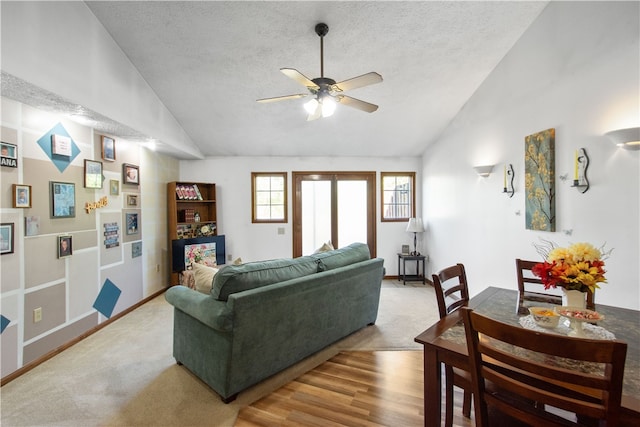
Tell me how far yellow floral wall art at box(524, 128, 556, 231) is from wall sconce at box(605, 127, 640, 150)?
61 cm

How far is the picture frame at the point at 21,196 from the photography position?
2.36 m

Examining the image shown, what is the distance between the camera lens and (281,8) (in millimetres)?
2498

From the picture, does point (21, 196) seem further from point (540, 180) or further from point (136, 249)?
point (540, 180)

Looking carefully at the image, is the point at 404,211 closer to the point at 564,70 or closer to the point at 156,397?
the point at 564,70

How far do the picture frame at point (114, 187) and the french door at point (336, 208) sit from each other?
287 cm

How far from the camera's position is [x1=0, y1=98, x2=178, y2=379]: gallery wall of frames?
2350 millimetres

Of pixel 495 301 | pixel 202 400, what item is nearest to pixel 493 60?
pixel 495 301

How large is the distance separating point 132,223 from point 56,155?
134 cm

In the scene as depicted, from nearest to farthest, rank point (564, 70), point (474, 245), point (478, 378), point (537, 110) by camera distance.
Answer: point (478, 378), point (564, 70), point (537, 110), point (474, 245)

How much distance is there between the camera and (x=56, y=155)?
276 centimetres

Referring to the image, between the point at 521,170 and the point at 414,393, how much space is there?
7.98 ft

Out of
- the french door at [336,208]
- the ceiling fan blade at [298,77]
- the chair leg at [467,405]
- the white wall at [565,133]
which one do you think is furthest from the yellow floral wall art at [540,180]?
the french door at [336,208]

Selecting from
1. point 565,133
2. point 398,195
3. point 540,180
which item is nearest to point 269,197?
point 398,195

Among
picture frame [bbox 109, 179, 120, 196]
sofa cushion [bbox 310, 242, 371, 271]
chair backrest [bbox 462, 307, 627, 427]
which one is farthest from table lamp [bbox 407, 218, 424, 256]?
picture frame [bbox 109, 179, 120, 196]
